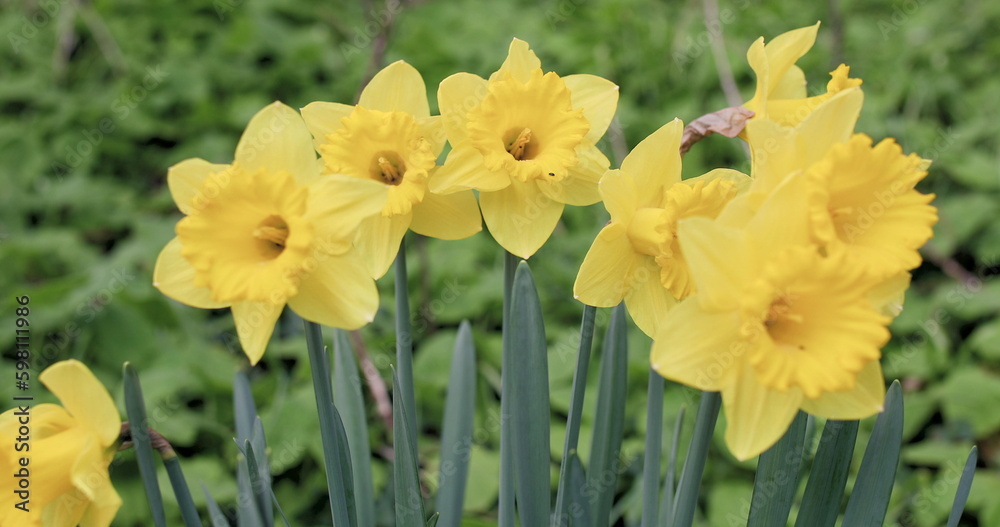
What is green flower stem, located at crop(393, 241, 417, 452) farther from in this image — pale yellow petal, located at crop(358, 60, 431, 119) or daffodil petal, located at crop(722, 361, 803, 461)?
daffodil petal, located at crop(722, 361, 803, 461)

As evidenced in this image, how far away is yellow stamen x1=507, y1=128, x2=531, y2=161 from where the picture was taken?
781mm

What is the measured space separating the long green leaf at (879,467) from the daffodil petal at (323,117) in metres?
0.60

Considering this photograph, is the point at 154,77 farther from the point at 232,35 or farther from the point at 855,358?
the point at 855,358

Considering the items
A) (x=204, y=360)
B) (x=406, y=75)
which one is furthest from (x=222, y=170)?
(x=204, y=360)

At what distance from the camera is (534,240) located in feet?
2.37

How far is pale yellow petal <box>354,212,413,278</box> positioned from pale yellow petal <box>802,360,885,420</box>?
1.24 ft

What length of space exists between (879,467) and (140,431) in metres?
0.71

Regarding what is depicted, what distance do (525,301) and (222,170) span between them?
0.31 metres

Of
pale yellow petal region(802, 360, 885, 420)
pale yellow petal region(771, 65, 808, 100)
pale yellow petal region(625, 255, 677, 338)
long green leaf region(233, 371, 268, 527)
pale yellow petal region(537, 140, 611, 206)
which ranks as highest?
pale yellow petal region(771, 65, 808, 100)

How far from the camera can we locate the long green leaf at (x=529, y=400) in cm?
77

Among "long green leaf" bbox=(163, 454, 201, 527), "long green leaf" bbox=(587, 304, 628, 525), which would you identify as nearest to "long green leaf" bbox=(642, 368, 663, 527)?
"long green leaf" bbox=(587, 304, 628, 525)

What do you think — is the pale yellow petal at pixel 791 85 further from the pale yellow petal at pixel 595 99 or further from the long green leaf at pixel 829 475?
the long green leaf at pixel 829 475

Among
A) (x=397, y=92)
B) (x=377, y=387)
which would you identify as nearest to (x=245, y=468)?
(x=397, y=92)

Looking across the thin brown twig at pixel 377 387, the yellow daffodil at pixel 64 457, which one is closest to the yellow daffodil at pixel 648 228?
the yellow daffodil at pixel 64 457
